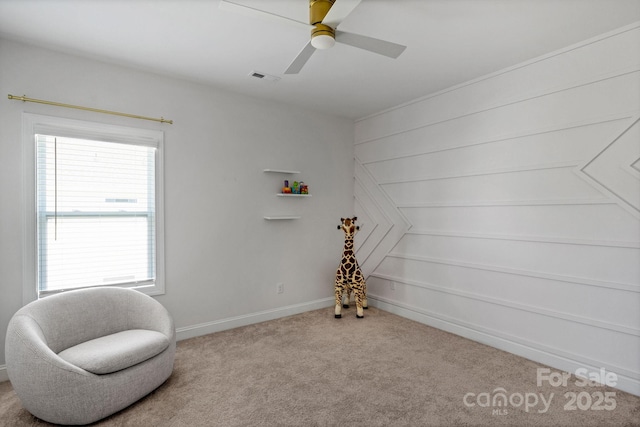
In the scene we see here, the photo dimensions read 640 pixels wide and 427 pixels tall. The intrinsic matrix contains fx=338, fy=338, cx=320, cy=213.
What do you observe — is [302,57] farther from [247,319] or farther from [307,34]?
[247,319]

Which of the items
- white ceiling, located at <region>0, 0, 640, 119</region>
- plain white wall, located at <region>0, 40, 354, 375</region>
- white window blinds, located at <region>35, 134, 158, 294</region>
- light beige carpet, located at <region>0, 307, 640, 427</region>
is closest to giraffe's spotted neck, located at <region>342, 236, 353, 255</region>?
plain white wall, located at <region>0, 40, 354, 375</region>

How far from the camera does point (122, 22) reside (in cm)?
229

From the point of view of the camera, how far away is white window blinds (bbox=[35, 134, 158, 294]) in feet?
8.87

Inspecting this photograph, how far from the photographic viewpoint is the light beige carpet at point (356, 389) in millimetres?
2061

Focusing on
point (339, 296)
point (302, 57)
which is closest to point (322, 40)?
point (302, 57)

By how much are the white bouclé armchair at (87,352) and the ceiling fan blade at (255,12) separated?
212 cm

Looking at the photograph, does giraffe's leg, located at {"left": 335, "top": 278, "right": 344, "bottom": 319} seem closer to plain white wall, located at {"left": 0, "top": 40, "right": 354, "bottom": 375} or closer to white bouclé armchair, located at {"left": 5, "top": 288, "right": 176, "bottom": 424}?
plain white wall, located at {"left": 0, "top": 40, "right": 354, "bottom": 375}

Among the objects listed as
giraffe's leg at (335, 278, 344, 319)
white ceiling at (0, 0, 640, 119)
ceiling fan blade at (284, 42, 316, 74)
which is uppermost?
white ceiling at (0, 0, 640, 119)

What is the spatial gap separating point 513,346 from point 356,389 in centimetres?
155

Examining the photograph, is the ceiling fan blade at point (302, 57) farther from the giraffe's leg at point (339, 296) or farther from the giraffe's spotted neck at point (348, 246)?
the giraffe's leg at point (339, 296)

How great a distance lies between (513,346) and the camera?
2.97 meters

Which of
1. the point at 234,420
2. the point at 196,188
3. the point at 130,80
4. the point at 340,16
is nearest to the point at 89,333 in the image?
the point at 234,420

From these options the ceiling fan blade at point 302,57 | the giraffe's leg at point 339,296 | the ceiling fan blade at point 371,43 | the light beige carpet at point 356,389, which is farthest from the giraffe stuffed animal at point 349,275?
the ceiling fan blade at point 371,43

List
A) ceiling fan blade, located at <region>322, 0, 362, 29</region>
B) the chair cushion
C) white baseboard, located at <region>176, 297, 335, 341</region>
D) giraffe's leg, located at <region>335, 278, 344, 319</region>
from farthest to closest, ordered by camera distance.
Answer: giraffe's leg, located at <region>335, 278, 344, 319</region>, white baseboard, located at <region>176, 297, 335, 341</region>, the chair cushion, ceiling fan blade, located at <region>322, 0, 362, 29</region>
